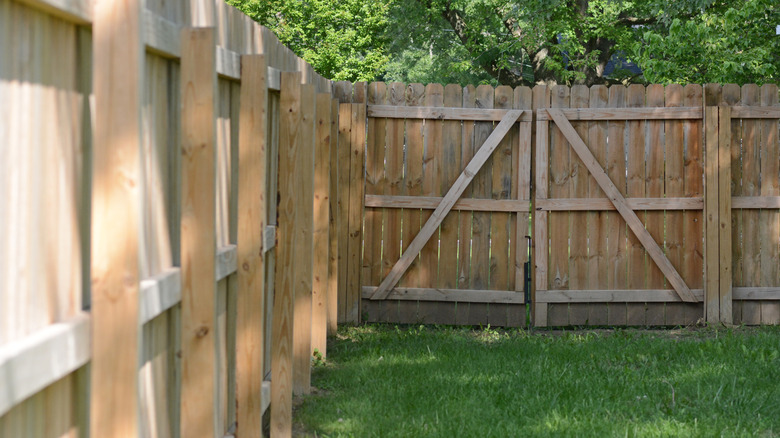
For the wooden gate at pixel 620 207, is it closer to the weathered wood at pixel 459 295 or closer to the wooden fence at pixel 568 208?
the wooden fence at pixel 568 208

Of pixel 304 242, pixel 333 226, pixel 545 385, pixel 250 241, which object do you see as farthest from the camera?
pixel 333 226

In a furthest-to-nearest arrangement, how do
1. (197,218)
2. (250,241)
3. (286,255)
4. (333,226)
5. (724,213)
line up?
(724,213)
(333,226)
(286,255)
(250,241)
(197,218)

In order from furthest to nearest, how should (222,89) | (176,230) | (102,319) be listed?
1. (222,89)
2. (176,230)
3. (102,319)

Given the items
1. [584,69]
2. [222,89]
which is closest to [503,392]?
[222,89]

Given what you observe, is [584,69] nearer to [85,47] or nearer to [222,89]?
[222,89]

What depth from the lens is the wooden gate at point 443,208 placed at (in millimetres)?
7879

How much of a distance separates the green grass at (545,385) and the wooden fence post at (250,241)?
2.94 feet

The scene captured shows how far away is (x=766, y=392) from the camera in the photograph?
524cm

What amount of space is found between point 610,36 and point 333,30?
803 centimetres

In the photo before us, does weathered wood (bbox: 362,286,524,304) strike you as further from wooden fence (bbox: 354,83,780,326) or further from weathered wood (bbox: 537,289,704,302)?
weathered wood (bbox: 537,289,704,302)

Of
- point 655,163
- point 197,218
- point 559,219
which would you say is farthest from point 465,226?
point 197,218

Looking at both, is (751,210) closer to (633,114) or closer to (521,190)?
(633,114)

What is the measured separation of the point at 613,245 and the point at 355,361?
305 centimetres

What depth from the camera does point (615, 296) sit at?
7.92 metres
